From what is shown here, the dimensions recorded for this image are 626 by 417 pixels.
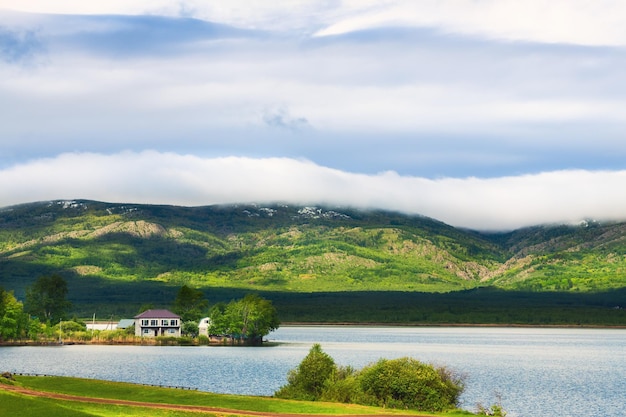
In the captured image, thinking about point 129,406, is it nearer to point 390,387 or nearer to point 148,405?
point 148,405

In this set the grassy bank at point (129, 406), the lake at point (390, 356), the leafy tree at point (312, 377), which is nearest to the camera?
the grassy bank at point (129, 406)

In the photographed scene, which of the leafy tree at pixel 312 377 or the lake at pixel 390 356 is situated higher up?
the leafy tree at pixel 312 377

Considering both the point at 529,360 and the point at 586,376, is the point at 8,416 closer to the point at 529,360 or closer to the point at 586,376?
the point at 586,376

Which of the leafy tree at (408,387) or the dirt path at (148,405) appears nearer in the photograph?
the dirt path at (148,405)

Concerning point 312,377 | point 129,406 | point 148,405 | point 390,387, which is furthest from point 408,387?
point 129,406

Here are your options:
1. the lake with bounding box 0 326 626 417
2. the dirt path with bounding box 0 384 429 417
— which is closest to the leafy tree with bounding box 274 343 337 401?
the lake with bounding box 0 326 626 417

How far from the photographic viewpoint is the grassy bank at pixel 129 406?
66500mm

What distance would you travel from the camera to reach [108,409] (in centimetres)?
7138

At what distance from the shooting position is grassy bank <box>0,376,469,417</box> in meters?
66.5

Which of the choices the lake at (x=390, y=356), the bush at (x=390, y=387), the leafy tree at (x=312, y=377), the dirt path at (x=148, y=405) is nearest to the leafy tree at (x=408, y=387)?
the bush at (x=390, y=387)

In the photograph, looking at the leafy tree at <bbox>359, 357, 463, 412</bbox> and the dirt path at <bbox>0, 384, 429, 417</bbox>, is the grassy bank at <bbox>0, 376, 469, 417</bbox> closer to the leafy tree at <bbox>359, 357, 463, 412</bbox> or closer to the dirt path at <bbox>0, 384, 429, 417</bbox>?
the dirt path at <bbox>0, 384, 429, 417</bbox>

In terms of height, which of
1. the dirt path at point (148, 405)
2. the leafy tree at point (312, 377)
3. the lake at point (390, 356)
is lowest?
the lake at point (390, 356)

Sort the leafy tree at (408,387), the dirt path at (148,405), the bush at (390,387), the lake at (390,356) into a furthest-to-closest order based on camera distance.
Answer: the lake at (390,356), the bush at (390,387), the leafy tree at (408,387), the dirt path at (148,405)

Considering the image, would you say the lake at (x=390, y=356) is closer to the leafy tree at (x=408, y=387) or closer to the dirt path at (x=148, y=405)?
the leafy tree at (x=408, y=387)
